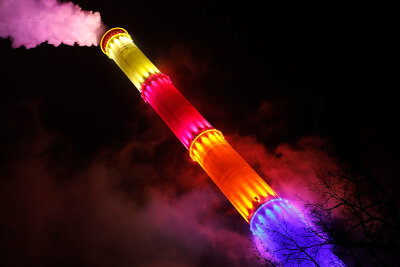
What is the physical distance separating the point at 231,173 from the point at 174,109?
594 cm

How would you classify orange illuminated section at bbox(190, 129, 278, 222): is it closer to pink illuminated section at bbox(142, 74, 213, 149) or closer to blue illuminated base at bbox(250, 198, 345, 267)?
blue illuminated base at bbox(250, 198, 345, 267)

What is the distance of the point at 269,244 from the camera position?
48.2 ft

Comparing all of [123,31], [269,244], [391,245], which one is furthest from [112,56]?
[391,245]

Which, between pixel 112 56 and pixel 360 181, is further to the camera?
pixel 112 56

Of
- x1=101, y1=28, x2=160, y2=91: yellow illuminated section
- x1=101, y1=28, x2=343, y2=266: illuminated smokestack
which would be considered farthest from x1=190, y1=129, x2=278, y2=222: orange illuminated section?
x1=101, y1=28, x2=160, y2=91: yellow illuminated section

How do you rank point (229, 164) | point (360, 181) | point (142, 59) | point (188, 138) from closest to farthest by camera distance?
1. point (360, 181)
2. point (229, 164)
3. point (188, 138)
4. point (142, 59)

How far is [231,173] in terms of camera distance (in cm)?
1614

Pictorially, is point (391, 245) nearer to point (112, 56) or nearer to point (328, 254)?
point (328, 254)

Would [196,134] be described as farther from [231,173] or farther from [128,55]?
[128,55]

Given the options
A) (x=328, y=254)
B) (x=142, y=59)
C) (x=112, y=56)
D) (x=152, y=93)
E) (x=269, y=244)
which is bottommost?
(x=328, y=254)

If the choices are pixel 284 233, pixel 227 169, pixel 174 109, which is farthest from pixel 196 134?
pixel 284 233

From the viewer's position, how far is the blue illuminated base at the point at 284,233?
1403cm

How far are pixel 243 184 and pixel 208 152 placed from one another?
113 inches

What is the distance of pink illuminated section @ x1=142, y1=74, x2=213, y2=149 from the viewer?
61.0 ft
